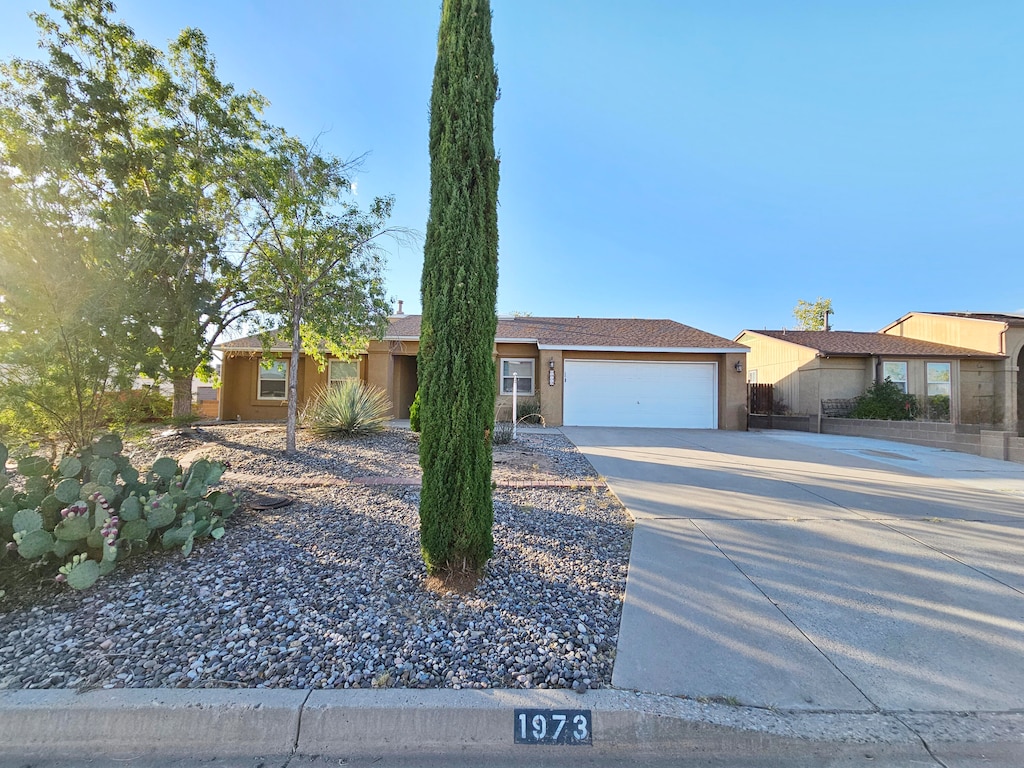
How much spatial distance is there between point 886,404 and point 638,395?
827 centimetres

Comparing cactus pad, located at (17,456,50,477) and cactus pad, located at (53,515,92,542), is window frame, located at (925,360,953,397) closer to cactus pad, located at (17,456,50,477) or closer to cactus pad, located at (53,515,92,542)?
cactus pad, located at (53,515,92,542)

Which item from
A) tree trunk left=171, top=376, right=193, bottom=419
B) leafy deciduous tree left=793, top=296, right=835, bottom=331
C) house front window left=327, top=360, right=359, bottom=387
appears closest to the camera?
tree trunk left=171, top=376, right=193, bottom=419

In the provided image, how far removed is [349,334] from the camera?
9023mm

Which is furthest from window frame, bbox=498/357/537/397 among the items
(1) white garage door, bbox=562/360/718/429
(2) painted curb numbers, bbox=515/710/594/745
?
(2) painted curb numbers, bbox=515/710/594/745

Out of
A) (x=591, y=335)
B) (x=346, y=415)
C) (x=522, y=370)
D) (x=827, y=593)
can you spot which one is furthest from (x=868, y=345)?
(x=346, y=415)

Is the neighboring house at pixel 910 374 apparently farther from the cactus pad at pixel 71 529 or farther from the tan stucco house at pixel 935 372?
the cactus pad at pixel 71 529

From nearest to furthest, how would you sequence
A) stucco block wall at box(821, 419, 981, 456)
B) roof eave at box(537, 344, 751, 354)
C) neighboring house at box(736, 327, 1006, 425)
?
stucco block wall at box(821, 419, 981, 456), roof eave at box(537, 344, 751, 354), neighboring house at box(736, 327, 1006, 425)

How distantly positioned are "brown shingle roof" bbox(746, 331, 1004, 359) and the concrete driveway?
11.4 meters

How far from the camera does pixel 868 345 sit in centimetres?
1733

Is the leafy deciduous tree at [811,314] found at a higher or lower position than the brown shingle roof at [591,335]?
higher

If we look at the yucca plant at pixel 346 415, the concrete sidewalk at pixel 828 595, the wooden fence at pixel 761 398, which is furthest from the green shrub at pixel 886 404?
the yucca plant at pixel 346 415

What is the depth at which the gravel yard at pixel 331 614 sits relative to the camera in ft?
7.54

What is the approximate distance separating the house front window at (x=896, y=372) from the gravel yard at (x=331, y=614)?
1776 cm

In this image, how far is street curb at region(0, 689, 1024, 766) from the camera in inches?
78.2
